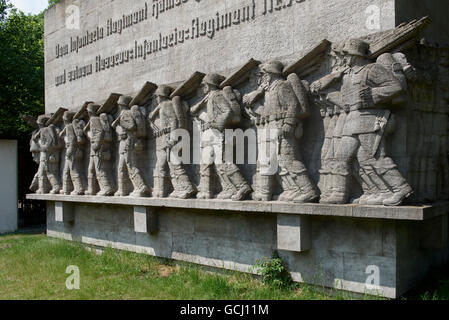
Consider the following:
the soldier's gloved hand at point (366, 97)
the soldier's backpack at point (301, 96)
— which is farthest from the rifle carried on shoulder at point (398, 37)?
the soldier's backpack at point (301, 96)

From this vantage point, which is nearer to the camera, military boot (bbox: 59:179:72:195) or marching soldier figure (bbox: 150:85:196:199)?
marching soldier figure (bbox: 150:85:196:199)

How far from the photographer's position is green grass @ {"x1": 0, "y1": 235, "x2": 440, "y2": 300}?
5.96 meters

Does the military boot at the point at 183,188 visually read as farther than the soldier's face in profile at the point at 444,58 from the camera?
Yes

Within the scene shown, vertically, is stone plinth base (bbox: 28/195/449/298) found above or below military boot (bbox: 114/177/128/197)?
below

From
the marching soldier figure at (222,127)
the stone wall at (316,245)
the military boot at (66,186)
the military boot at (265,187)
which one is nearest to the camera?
the stone wall at (316,245)

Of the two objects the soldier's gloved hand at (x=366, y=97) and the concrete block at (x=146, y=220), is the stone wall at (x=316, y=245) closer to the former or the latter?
the concrete block at (x=146, y=220)

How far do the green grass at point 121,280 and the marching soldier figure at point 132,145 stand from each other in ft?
4.64

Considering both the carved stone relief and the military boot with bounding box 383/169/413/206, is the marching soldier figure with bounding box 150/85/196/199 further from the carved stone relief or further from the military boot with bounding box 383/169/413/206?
the military boot with bounding box 383/169/413/206

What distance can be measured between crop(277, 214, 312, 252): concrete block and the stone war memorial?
0.02m

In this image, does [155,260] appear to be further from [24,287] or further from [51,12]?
[51,12]

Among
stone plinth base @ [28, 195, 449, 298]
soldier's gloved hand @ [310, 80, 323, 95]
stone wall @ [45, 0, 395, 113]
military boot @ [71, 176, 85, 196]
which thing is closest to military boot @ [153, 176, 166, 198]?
stone plinth base @ [28, 195, 449, 298]

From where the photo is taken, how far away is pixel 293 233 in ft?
19.1

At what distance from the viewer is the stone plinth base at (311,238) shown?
5262 millimetres

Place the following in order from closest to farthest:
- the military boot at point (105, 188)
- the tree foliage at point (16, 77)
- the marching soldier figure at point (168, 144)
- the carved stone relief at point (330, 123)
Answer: the carved stone relief at point (330, 123)
the marching soldier figure at point (168, 144)
the military boot at point (105, 188)
the tree foliage at point (16, 77)
